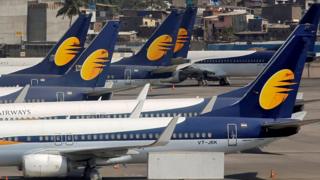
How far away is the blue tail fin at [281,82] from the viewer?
1492 inches

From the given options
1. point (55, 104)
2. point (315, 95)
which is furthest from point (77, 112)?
point (315, 95)

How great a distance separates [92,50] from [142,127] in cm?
2166

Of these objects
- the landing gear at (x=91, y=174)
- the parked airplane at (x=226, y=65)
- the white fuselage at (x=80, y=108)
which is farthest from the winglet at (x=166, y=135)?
the parked airplane at (x=226, y=65)

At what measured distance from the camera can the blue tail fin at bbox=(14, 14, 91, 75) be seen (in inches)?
2414

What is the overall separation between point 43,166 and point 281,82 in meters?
11.7

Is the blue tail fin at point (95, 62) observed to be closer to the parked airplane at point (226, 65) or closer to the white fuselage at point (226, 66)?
the parked airplane at point (226, 65)

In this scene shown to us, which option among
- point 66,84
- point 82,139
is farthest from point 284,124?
point 66,84

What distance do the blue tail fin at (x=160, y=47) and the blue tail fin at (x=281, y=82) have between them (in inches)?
1490

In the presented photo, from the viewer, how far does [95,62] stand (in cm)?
5581

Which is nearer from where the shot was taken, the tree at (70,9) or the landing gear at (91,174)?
the landing gear at (91,174)

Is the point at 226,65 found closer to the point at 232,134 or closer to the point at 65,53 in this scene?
the point at 65,53

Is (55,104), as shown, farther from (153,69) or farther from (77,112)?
(153,69)

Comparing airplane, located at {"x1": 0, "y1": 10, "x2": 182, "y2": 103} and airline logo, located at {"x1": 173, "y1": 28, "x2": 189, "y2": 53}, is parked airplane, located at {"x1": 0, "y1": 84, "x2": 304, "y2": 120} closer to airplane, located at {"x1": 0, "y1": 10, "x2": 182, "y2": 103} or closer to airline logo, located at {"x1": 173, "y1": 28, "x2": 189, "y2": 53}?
airplane, located at {"x1": 0, "y1": 10, "x2": 182, "y2": 103}

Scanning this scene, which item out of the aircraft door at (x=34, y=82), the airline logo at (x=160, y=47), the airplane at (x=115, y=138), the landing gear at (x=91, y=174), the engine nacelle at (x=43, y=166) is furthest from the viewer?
the airline logo at (x=160, y=47)
